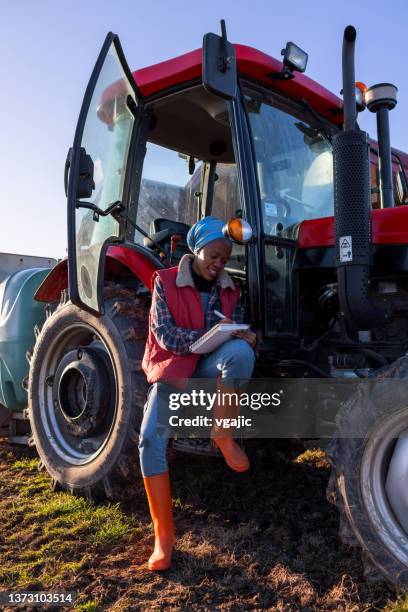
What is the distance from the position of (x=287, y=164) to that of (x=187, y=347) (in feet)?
4.27

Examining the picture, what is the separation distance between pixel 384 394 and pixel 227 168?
82.1 inches

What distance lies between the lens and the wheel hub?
3.49 m

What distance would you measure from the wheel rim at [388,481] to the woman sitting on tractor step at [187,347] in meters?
0.55

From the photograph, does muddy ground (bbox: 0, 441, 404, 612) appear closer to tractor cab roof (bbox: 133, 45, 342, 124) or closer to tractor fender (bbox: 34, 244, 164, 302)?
tractor fender (bbox: 34, 244, 164, 302)

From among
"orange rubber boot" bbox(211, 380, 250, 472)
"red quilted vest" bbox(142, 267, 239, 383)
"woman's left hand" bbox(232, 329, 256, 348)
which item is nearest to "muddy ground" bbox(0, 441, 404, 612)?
"orange rubber boot" bbox(211, 380, 250, 472)

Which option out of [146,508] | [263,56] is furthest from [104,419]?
[263,56]

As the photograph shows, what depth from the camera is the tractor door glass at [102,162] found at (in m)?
3.06

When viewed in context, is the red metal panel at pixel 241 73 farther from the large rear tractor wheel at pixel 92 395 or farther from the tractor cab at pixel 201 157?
the large rear tractor wheel at pixel 92 395

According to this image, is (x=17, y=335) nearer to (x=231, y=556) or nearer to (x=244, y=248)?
(x=244, y=248)

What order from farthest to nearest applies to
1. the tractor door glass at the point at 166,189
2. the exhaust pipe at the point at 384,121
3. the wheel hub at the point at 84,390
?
the tractor door glass at the point at 166,189 → the wheel hub at the point at 84,390 → the exhaust pipe at the point at 384,121

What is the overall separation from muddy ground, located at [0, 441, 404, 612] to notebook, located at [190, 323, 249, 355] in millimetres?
886

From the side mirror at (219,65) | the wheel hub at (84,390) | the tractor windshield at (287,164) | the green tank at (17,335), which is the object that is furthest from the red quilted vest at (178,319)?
the green tank at (17,335)

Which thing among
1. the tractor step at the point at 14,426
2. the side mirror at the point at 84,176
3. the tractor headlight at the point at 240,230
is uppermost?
the side mirror at the point at 84,176

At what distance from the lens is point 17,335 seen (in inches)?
187
